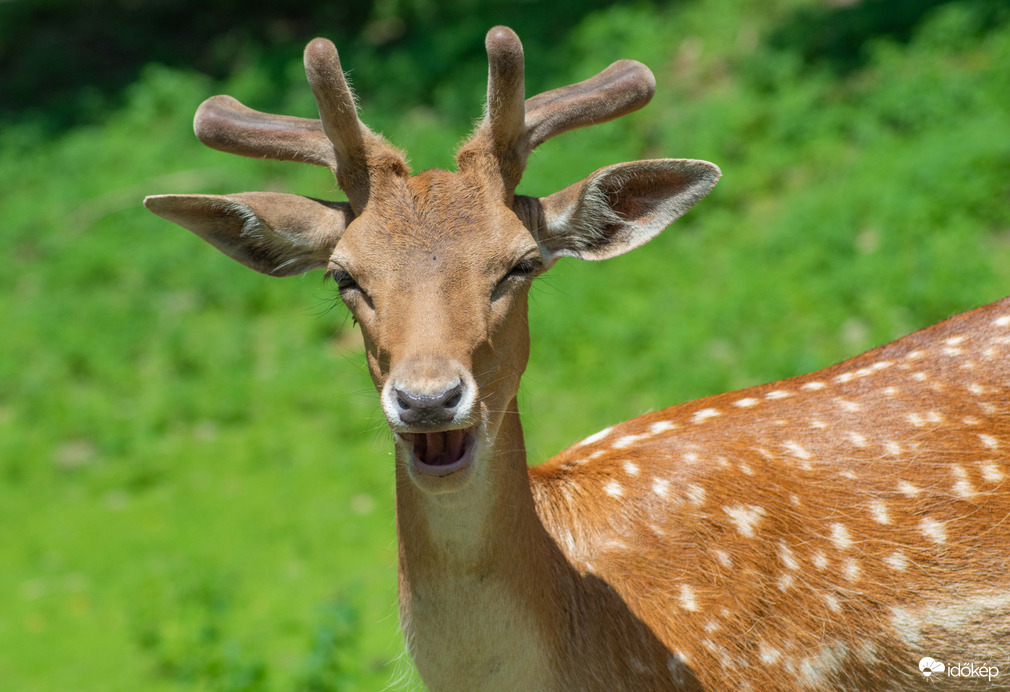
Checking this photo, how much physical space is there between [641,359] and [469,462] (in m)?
4.39

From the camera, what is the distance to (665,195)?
10.9ft

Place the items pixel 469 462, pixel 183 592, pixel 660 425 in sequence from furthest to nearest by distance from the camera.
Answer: pixel 183 592, pixel 660 425, pixel 469 462

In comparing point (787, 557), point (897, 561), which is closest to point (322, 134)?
point (787, 557)

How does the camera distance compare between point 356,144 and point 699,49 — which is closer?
point 356,144

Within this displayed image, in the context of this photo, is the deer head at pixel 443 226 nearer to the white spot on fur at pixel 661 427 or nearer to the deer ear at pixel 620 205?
the deer ear at pixel 620 205

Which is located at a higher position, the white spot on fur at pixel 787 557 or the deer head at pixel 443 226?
the deer head at pixel 443 226

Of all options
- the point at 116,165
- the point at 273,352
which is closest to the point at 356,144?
the point at 273,352

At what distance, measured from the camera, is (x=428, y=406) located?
259 cm

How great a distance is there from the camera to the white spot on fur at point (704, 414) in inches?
153

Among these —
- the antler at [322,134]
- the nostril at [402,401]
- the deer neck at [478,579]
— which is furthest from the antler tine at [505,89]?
the nostril at [402,401]

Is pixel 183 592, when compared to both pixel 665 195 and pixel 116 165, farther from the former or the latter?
pixel 116 165

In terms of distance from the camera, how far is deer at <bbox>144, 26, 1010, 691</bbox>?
3.00 m

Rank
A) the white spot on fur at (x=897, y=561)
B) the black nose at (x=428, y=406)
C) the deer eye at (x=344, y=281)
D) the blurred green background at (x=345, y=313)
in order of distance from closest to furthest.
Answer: the black nose at (x=428, y=406), the deer eye at (x=344, y=281), the white spot on fur at (x=897, y=561), the blurred green background at (x=345, y=313)

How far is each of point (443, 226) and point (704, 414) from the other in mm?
1408
